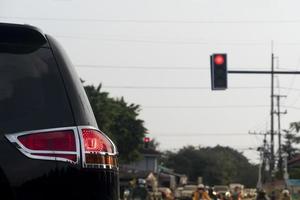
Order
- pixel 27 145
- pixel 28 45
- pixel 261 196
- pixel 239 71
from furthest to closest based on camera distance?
1. pixel 239 71
2. pixel 261 196
3. pixel 28 45
4. pixel 27 145

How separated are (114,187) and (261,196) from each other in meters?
17.4

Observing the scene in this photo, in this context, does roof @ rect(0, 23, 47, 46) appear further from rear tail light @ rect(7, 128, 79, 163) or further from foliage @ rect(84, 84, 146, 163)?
foliage @ rect(84, 84, 146, 163)

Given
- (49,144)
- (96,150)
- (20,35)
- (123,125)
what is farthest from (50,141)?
(123,125)

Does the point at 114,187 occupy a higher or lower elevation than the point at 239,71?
lower

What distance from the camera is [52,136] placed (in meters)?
3.44

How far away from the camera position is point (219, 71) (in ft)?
71.5

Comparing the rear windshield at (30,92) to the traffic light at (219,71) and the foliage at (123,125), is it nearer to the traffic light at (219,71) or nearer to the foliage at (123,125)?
the traffic light at (219,71)

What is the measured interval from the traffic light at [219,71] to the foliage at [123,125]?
1424 inches

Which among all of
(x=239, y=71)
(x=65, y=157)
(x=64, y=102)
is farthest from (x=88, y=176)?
(x=239, y=71)

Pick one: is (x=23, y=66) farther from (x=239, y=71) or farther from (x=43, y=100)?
(x=239, y=71)

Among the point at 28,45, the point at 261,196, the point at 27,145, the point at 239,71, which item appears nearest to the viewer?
the point at 27,145

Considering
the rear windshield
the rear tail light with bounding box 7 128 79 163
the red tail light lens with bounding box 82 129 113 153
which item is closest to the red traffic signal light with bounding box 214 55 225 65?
the red tail light lens with bounding box 82 129 113 153

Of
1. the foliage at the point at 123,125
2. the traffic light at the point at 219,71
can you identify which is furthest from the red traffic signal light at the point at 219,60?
the foliage at the point at 123,125

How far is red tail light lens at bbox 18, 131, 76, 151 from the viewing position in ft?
11.1
